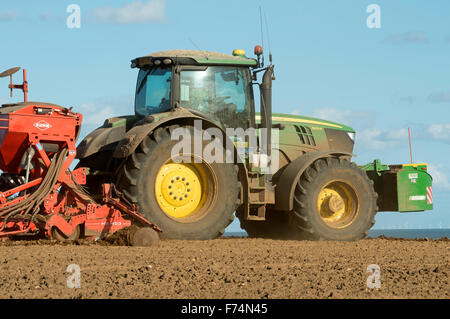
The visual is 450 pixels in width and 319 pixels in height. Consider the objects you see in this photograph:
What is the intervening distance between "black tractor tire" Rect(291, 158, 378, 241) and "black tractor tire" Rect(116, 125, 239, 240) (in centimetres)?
134

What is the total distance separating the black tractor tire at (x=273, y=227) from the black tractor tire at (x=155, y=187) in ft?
4.99

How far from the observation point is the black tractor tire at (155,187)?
894 centimetres

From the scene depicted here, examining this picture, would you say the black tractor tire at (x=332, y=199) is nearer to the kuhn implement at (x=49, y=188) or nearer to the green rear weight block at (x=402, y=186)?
the green rear weight block at (x=402, y=186)

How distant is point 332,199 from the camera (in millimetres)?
10828

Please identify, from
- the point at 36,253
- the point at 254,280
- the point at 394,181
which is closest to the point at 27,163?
the point at 36,253

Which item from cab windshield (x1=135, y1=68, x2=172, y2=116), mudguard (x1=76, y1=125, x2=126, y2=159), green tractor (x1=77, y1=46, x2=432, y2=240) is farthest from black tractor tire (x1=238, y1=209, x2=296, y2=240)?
mudguard (x1=76, y1=125, x2=126, y2=159)

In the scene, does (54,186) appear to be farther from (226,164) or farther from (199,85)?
(199,85)

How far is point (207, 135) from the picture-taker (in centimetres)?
957

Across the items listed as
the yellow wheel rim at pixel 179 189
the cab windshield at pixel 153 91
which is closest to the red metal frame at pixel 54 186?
the yellow wheel rim at pixel 179 189

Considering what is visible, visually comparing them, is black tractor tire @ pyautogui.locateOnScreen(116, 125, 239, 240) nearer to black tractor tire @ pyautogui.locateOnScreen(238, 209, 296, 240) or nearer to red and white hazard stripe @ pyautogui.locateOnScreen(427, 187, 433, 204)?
black tractor tire @ pyautogui.locateOnScreen(238, 209, 296, 240)

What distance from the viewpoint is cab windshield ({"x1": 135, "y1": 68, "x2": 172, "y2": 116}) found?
10.1 metres

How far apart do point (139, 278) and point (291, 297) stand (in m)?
1.50

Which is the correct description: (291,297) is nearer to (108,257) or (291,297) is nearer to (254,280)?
(254,280)

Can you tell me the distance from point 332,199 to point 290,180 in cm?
88
